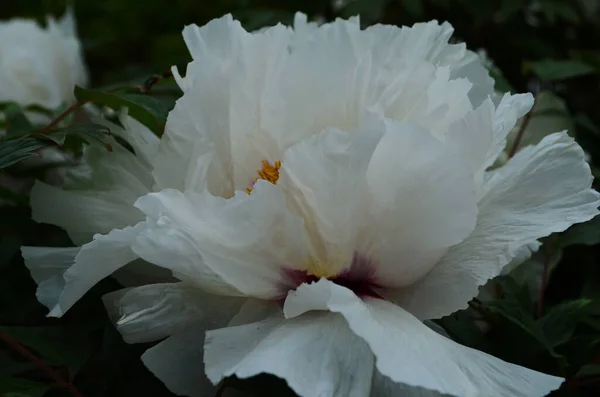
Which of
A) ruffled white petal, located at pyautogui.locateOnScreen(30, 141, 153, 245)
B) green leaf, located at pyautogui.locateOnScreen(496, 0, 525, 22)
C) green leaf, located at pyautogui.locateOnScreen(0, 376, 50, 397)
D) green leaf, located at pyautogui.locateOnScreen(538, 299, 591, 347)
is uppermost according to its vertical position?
ruffled white petal, located at pyautogui.locateOnScreen(30, 141, 153, 245)

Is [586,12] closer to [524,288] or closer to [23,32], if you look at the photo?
[524,288]

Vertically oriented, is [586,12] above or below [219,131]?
below

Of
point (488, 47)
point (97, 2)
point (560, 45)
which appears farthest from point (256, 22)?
point (97, 2)

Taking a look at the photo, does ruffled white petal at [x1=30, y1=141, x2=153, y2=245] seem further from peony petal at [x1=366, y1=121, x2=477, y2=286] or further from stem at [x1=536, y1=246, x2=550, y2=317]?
stem at [x1=536, y1=246, x2=550, y2=317]

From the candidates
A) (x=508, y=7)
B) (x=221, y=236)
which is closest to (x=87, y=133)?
(x=221, y=236)

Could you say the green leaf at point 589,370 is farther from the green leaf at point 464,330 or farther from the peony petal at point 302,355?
the peony petal at point 302,355

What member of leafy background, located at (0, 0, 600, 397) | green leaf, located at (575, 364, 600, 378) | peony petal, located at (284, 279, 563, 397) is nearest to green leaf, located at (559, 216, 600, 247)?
leafy background, located at (0, 0, 600, 397)

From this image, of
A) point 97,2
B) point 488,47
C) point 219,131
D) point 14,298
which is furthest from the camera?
point 97,2
